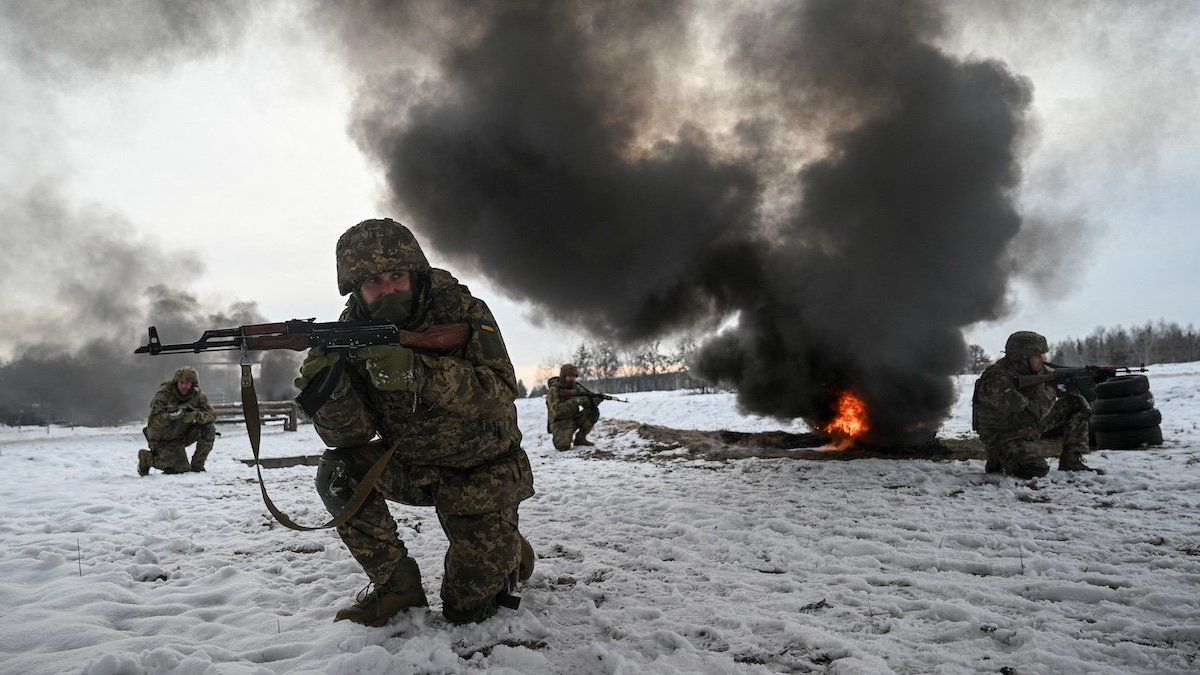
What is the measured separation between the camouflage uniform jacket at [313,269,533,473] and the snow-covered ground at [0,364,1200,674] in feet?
2.80

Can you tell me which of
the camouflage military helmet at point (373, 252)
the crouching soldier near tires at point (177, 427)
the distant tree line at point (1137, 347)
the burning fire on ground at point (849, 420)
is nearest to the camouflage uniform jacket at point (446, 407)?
the camouflage military helmet at point (373, 252)

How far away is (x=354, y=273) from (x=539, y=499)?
13.6 feet

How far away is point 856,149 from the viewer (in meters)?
10.0

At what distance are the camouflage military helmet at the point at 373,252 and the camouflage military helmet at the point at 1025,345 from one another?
6999 millimetres

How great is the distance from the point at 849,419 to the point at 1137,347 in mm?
95094

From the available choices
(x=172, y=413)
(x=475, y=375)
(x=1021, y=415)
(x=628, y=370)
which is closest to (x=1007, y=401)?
(x=1021, y=415)

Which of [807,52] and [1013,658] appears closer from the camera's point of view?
[1013,658]

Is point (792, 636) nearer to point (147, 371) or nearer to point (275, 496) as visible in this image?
point (275, 496)

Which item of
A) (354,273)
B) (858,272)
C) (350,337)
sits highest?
(858,272)

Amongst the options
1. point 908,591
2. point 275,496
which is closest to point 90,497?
point 275,496

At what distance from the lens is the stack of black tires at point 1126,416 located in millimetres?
8547

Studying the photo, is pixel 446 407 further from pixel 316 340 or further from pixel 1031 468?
pixel 1031 468

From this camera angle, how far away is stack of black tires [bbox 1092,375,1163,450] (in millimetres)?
8547

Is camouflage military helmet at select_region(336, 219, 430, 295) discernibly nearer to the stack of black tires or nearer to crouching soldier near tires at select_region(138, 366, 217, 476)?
crouching soldier near tires at select_region(138, 366, 217, 476)
